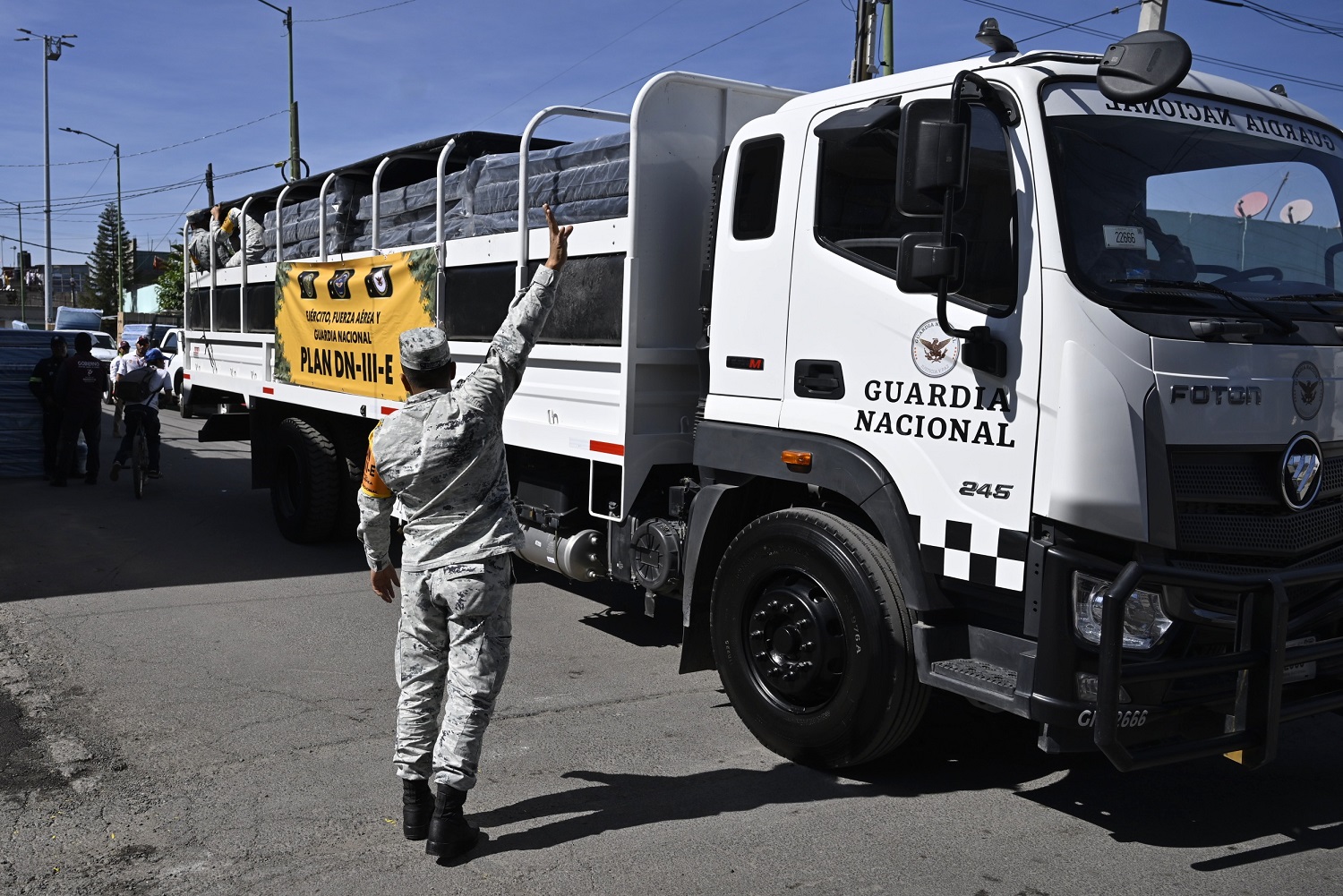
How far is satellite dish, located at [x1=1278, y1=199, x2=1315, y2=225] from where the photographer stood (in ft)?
14.6

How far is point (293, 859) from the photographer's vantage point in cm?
387

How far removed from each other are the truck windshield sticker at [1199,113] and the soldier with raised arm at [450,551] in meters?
1.92

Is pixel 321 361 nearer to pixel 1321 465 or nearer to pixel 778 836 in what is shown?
pixel 778 836

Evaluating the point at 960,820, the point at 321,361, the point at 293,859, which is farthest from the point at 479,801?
the point at 321,361

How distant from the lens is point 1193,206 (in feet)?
13.8

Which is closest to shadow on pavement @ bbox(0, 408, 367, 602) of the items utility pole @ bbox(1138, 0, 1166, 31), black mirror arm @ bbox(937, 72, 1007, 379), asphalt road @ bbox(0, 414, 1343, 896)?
asphalt road @ bbox(0, 414, 1343, 896)

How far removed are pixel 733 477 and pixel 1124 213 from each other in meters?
1.96

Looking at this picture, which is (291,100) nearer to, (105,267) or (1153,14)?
(1153,14)

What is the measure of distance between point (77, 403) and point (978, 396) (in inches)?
475

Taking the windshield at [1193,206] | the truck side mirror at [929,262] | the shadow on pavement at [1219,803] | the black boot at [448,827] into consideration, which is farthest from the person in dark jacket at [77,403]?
the windshield at [1193,206]

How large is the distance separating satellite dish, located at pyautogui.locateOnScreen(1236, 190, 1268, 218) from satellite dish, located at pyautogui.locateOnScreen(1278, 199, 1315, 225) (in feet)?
0.28

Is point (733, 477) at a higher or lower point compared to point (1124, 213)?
lower

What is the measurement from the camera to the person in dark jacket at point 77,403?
43.3ft

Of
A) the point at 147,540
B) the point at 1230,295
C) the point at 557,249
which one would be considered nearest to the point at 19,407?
the point at 147,540
